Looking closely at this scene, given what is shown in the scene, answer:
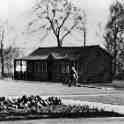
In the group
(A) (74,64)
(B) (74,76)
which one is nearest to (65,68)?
(A) (74,64)

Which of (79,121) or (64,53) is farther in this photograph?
(64,53)

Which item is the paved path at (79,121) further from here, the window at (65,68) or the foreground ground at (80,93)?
the window at (65,68)

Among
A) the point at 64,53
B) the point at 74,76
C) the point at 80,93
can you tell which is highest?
the point at 64,53

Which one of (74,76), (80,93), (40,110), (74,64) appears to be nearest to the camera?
(40,110)

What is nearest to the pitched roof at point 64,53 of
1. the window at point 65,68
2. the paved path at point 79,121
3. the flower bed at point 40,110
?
the window at point 65,68

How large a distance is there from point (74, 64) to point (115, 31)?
61.6 feet

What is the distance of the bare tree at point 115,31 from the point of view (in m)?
73.9

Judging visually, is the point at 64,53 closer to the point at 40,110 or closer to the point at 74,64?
the point at 74,64

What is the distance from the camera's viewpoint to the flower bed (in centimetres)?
1549

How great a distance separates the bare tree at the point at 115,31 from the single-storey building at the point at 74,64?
12.3 meters

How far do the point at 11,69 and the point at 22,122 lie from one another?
109040mm

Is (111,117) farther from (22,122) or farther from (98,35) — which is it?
(98,35)

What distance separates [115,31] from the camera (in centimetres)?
7444

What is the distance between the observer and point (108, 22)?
74812 millimetres
